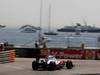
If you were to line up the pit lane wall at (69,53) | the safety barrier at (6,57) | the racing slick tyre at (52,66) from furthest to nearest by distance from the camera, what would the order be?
the pit lane wall at (69,53) → the safety barrier at (6,57) → the racing slick tyre at (52,66)

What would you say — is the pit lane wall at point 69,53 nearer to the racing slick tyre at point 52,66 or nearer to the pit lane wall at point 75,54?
the pit lane wall at point 75,54

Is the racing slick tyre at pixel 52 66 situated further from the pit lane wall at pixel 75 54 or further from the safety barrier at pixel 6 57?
the pit lane wall at pixel 75 54

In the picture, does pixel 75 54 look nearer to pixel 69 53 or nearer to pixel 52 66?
pixel 69 53

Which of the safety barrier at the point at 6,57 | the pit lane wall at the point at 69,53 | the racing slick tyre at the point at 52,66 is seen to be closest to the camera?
the racing slick tyre at the point at 52,66

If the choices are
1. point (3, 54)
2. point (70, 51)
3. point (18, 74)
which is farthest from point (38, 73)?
point (70, 51)

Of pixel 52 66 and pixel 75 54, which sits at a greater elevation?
pixel 52 66

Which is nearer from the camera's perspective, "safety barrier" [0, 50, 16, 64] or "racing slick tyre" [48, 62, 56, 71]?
"racing slick tyre" [48, 62, 56, 71]

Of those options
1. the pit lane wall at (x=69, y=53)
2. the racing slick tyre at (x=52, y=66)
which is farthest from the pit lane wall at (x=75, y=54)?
the racing slick tyre at (x=52, y=66)

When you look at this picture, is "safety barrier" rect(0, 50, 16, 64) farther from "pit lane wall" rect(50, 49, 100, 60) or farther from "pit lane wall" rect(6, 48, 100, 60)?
"pit lane wall" rect(50, 49, 100, 60)

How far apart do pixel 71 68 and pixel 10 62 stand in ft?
30.7

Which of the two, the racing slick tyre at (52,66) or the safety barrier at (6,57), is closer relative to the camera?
the racing slick tyre at (52,66)

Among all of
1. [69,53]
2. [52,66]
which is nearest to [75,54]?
[69,53]

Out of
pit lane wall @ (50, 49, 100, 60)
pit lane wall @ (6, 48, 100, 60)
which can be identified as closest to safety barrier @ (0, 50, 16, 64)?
pit lane wall @ (6, 48, 100, 60)

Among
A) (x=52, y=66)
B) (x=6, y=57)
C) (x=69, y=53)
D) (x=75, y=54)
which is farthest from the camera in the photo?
(x=75, y=54)
